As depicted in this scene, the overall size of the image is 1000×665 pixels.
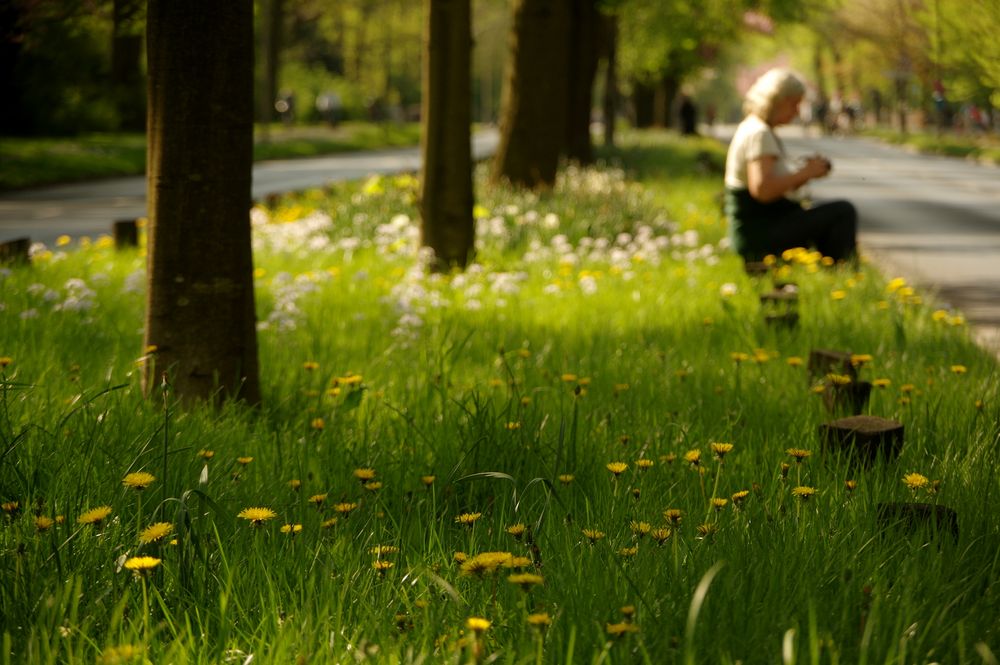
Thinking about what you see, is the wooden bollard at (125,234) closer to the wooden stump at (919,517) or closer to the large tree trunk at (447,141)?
the large tree trunk at (447,141)

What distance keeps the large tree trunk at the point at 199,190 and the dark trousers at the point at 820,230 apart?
520 centimetres

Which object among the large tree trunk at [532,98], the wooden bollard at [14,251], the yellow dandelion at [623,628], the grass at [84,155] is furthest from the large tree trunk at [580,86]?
A: the yellow dandelion at [623,628]

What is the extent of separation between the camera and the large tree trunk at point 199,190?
171 inches

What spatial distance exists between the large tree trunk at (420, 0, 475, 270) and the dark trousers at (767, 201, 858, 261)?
2197mm

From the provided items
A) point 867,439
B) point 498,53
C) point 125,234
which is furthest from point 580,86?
point 498,53

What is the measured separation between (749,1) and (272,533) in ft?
75.3

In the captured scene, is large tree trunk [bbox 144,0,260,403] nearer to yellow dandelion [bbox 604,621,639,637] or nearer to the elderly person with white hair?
yellow dandelion [bbox 604,621,639,637]

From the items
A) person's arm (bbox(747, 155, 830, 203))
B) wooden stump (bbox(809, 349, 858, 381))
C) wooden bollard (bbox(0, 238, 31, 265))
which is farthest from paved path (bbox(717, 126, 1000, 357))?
wooden bollard (bbox(0, 238, 31, 265))

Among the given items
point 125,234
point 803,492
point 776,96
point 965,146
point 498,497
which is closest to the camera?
point 803,492

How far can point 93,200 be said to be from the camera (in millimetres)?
19047

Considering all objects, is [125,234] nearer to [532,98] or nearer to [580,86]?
[532,98]

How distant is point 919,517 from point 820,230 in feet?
20.7

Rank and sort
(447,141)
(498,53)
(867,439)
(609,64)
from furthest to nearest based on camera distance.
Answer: (498,53) < (609,64) < (447,141) < (867,439)

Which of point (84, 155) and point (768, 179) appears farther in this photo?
point (84, 155)
